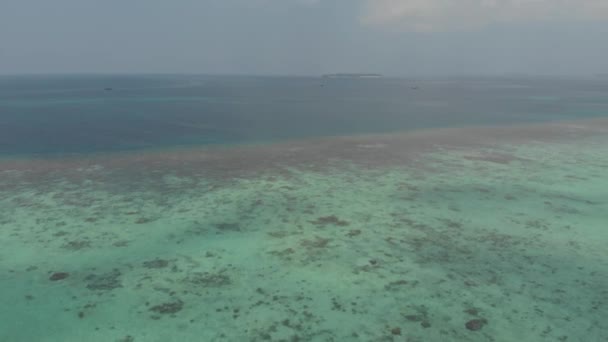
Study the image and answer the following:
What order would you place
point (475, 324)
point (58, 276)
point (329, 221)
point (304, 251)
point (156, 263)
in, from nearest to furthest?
point (475, 324) → point (58, 276) → point (156, 263) → point (304, 251) → point (329, 221)

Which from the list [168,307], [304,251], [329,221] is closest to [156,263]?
[168,307]

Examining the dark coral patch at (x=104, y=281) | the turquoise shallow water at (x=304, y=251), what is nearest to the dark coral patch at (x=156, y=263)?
the turquoise shallow water at (x=304, y=251)

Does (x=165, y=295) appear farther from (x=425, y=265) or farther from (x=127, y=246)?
(x=425, y=265)

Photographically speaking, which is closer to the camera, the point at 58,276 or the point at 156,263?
the point at 58,276

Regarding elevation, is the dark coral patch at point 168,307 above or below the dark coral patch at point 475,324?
below

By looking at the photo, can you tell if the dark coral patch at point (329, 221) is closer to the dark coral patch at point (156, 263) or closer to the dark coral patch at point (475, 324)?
the dark coral patch at point (156, 263)

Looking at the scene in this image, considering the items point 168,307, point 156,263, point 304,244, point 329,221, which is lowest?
point 168,307

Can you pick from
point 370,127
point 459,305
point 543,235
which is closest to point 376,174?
point 543,235

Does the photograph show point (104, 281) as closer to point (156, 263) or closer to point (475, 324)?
point (156, 263)
